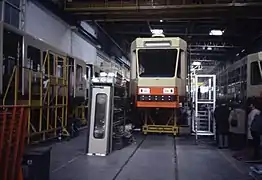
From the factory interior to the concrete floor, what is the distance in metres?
0.02

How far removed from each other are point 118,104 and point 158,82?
2.62 m

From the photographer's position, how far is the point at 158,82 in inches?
622

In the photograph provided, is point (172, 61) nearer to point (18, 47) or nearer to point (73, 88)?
point (73, 88)

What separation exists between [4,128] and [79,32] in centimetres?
1643

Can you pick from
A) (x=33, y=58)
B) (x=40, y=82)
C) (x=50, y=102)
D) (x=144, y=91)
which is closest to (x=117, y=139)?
(x=50, y=102)

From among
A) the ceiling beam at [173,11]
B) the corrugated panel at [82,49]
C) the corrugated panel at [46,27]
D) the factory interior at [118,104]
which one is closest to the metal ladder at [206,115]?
the factory interior at [118,104]

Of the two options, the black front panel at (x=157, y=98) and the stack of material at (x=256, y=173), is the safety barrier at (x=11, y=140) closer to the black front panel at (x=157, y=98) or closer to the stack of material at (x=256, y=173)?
the stack of material at (x=256, y=173)

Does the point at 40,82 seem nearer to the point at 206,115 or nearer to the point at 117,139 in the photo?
A: the point at 117,139

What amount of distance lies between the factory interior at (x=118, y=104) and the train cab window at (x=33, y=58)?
0.04m

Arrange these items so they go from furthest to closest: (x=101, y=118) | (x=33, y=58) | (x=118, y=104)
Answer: (x=118, y=104)
(x=33, y=58)
(x=101, y=118)

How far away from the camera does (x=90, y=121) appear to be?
11.3 meters

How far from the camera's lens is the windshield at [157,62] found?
53.5ft

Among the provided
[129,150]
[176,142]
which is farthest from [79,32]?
[129,150]

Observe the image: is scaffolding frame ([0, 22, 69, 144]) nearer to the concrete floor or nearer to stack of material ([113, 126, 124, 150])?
the concrete floor
